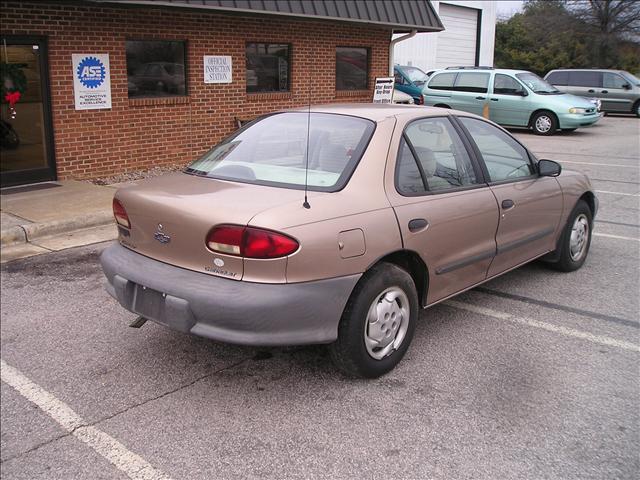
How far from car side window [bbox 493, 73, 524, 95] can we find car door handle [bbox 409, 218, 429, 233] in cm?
1579

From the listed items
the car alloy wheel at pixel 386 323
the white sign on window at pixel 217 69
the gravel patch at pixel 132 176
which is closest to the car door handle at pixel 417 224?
the car alloy wheel at pixel 386 323

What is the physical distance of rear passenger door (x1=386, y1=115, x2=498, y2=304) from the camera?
4.03 m

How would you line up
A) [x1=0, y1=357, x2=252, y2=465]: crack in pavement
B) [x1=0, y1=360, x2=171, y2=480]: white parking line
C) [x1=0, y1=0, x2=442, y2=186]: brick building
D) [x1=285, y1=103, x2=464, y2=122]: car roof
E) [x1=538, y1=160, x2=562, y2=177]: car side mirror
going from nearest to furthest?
[x1=0, y1=360, x2=171, y2=480]: white parking line
[x1=0, y1=357, x2=252, y2=465]: crack in pavement
[x1=285, y1=103, x2=464, y2=122]: car roof
[x1=538, y1=160, x2=562, y2=177]: car side mirror
[x1=0, y1=0, x2=442, y2=186]: brick building

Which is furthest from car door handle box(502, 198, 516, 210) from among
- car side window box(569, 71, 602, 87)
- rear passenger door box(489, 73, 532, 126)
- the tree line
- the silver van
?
the tree line

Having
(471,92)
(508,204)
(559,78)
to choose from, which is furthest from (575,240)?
(559,78)

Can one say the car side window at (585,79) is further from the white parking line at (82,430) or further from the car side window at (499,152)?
the white parking line at (82,430)

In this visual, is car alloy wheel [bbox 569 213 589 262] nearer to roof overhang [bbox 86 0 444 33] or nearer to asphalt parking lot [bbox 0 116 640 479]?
asphalt parking lot [bbox 0 116 640 479]

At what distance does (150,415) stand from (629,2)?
131ft

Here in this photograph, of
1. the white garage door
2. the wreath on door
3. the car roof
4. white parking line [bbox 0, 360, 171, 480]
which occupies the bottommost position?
white parking line [bbox 0, 360, 171, 480]

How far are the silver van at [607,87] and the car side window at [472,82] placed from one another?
661 centimetres

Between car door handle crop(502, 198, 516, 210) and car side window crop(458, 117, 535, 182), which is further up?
car side window crop(458, 117, 535, 182)

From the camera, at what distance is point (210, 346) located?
434cm

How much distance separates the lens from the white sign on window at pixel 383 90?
11.9 m

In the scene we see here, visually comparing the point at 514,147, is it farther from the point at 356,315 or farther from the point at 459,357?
the point at 356,315
